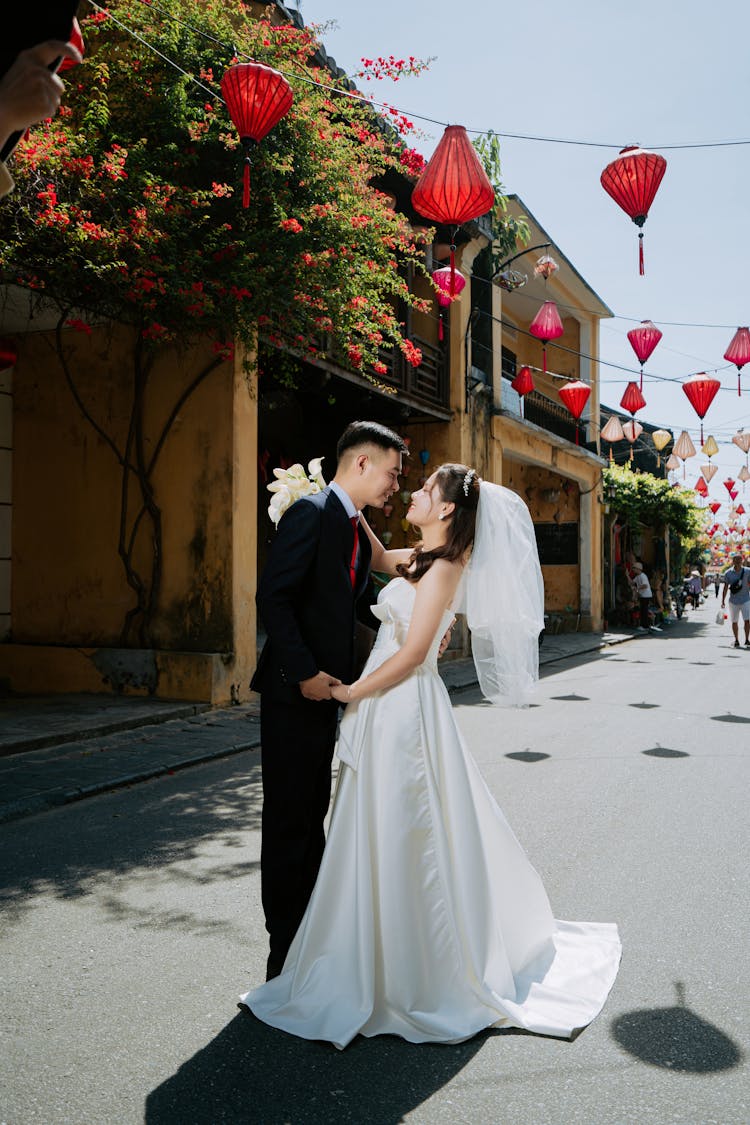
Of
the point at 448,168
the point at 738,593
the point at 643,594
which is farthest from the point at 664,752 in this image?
the point at 643,594

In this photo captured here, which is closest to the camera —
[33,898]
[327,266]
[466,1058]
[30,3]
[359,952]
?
[30,3]

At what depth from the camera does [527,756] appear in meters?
7.03

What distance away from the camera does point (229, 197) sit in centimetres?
874

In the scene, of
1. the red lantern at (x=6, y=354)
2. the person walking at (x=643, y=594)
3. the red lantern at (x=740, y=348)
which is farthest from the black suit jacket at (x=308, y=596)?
the person walking at (x=643, y=594)

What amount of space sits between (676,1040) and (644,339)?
1154 cm

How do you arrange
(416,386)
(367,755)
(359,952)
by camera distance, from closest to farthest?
(359,952) < (367,755) < (416,386)

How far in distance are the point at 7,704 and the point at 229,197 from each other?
572 centimetres

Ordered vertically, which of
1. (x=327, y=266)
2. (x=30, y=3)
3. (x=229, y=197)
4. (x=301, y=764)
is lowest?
(x=301, y=764)

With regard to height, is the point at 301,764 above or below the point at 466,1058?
above

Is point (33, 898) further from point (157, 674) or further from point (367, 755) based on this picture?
point (157, 674)

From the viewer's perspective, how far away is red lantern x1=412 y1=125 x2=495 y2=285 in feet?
25.1

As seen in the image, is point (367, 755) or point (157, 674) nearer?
point (367, 755)

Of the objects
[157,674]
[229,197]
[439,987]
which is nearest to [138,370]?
[229,197]

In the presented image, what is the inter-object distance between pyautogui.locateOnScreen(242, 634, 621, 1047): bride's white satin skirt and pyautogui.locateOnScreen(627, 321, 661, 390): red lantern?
432 inches
